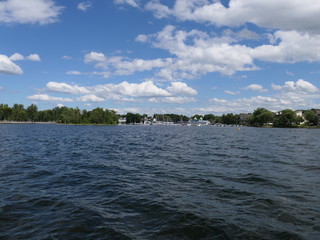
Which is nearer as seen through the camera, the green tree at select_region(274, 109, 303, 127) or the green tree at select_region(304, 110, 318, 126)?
the green tree at select_region(274, 109, 303, 127)

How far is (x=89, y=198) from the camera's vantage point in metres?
13.0

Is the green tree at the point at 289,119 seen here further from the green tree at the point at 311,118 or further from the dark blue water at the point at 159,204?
the dark blue water at the point at 159,204

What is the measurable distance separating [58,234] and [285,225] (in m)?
8.96

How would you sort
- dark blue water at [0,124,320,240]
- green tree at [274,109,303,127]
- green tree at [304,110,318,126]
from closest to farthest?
1. dark blue water at [0,124,320,240]
2. green tree at [274,109,303,127]
3. green tree at [304,110,318,126]

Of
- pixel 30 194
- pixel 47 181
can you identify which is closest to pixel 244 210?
pixel 30 194

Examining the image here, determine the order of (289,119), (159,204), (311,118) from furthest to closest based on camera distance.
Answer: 1. (311,118)
2. (289,119)
3. (159,204)

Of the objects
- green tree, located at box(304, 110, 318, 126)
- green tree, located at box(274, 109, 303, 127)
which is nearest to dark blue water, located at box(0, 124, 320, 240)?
green tree, located at box(274, 109, 303, 127)

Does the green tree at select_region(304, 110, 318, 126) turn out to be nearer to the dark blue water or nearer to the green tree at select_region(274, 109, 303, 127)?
the green tree at select_region(274, 109, 303, 127)

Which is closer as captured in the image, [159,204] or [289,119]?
[159,204]

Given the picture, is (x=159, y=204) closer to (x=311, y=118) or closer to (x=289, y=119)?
(x=289, y=119)

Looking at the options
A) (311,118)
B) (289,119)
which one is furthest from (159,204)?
(311,118)

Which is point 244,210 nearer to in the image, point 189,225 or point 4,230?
point 189,225

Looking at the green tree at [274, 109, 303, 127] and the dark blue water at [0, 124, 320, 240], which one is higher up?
the green tree at [274, 109, 303, 127]

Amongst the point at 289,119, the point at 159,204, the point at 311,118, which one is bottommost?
the point at 159,204
